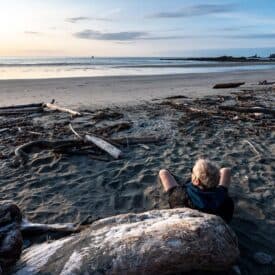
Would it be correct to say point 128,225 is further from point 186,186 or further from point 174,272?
point 186,186

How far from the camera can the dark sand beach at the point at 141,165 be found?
5.53 m

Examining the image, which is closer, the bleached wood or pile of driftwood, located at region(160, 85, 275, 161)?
the bleached wood

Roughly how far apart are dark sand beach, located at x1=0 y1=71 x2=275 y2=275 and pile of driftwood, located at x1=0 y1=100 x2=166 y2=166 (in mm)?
44

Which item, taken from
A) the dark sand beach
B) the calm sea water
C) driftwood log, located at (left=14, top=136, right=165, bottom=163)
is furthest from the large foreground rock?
the calm sea water

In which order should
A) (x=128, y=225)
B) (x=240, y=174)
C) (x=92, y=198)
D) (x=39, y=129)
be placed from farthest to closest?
(x=39, y=129) → (x=240, y=174) → (x=92, y=198) → (x=128, y=225)

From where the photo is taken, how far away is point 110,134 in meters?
9.49

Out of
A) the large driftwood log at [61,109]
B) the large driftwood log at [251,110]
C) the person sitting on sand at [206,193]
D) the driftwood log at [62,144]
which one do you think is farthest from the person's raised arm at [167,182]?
the large driftwood log at [251,110]

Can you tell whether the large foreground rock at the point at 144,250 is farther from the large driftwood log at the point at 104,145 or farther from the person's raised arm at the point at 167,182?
the large driftwood log at the point at 104,145

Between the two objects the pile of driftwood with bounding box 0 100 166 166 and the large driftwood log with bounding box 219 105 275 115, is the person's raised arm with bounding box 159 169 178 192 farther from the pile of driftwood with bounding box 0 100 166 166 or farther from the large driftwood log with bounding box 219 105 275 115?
the large driftwood log with bounding box 219 105 275 115

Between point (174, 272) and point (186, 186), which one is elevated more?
point (186, 186)

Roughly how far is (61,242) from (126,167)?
10.8 ft

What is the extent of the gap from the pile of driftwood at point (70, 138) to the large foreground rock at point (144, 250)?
3.83 m

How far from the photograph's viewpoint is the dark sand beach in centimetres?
553

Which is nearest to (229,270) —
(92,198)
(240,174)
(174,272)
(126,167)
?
(174,272)
